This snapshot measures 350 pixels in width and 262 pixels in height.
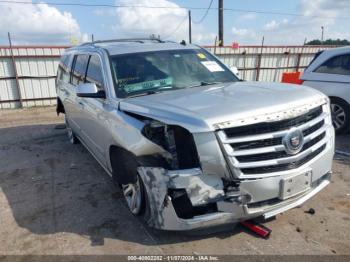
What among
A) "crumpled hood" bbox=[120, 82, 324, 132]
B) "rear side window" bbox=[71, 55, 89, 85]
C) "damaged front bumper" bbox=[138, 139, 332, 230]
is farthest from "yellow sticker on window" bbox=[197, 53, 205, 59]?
"damaged front bumper" bbox=[138, 139, 332, 230]

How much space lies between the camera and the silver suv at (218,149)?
8.83ft

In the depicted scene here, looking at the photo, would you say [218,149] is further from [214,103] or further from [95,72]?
[95,72]

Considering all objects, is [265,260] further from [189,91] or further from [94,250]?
[189,91]

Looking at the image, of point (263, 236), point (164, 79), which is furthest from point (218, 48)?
point (263, 236)

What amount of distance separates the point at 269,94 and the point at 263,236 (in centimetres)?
140

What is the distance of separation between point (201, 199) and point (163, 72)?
6.26 feet

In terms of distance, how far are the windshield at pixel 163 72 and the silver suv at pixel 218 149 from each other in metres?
0.08

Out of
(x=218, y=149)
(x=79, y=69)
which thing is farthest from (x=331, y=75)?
(x=218, y=149)

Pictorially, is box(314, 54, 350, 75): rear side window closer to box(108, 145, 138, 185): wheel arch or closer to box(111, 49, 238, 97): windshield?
box(111, 49, 238, 97): windshield

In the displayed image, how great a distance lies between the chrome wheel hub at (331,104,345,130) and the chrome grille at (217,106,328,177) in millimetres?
4218

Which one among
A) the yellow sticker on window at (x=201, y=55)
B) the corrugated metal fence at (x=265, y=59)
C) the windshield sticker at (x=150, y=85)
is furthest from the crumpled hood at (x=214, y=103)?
the corrugated metal fence at (x=265, y=59)

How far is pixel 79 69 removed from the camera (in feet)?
17.7

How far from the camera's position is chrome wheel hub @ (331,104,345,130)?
659cm

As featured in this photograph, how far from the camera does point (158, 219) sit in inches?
114
